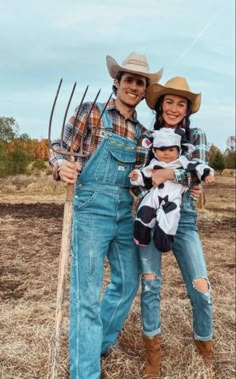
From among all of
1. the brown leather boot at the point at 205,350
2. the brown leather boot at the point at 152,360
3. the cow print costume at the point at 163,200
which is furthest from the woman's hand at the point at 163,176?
the brown leather boot at the point at 205,350

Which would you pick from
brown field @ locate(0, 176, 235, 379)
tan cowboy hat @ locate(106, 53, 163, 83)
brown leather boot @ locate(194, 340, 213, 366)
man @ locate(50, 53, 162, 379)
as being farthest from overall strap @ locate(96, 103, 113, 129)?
brown leather boot @ locate(194, 340, 213, 366)

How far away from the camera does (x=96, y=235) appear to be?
303 cm

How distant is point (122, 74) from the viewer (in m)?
3.18

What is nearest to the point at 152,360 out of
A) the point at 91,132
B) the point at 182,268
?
the point at 182,268

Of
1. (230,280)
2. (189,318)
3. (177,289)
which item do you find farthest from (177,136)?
(230,280)

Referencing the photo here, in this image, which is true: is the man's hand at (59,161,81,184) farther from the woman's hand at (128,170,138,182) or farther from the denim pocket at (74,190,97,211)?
the woman's hand at (128,170,138,182)

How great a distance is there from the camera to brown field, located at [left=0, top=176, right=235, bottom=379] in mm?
3447

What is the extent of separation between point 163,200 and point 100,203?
15.2 inches

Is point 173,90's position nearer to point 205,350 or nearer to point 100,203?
point 100,203

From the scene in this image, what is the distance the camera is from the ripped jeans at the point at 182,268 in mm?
3154

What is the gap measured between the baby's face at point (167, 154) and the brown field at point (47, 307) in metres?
0.70

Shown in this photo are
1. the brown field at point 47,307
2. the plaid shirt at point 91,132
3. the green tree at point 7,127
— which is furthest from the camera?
the brown field at point 47,307

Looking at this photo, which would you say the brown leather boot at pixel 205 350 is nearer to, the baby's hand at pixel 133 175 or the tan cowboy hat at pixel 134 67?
the baby's hand at pixel 133 175

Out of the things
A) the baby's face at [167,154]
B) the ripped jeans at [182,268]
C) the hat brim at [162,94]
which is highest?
the hat brim at [162,94]
